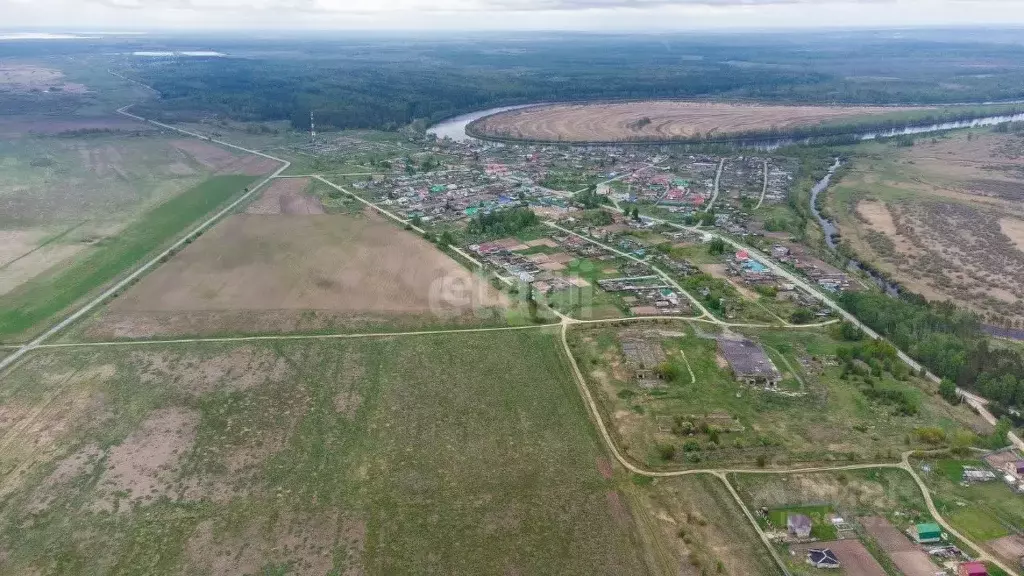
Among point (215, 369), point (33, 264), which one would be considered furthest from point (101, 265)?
point (215, 369)

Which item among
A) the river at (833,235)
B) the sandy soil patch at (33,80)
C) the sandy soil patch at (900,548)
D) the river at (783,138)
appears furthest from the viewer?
the sandy soil patch at (33,80)

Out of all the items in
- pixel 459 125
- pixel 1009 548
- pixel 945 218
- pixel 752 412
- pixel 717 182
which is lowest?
pixel 1009 548

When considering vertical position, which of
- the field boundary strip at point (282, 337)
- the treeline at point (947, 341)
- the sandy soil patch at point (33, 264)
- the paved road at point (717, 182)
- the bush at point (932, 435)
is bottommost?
the bush at point (932, 435)

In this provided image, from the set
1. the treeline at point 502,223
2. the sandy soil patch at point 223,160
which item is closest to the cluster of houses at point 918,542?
the treeline at point 502,223

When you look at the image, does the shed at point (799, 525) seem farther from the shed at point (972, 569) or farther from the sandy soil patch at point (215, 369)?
the sandy soil patch at point (215, 369)

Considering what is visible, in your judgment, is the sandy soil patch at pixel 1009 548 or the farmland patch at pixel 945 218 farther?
the farmland patch at pixel 945 218

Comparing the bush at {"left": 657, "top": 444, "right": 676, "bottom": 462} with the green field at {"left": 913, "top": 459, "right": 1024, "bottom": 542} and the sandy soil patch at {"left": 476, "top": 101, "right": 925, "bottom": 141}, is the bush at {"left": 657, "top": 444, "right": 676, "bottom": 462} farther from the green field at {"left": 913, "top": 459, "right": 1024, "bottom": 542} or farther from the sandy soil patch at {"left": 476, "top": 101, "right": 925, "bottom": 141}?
the sandy soil patch at {"left": 476, "top": 101, "right": 925, "bottom": 141}

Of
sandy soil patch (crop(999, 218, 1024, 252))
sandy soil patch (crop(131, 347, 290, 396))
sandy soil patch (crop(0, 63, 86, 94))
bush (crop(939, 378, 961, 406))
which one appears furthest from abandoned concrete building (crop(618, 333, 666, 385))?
Result: sandy soil patch (crop(0, 63, 86, 94))

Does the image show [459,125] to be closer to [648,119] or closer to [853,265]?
[648,119]
